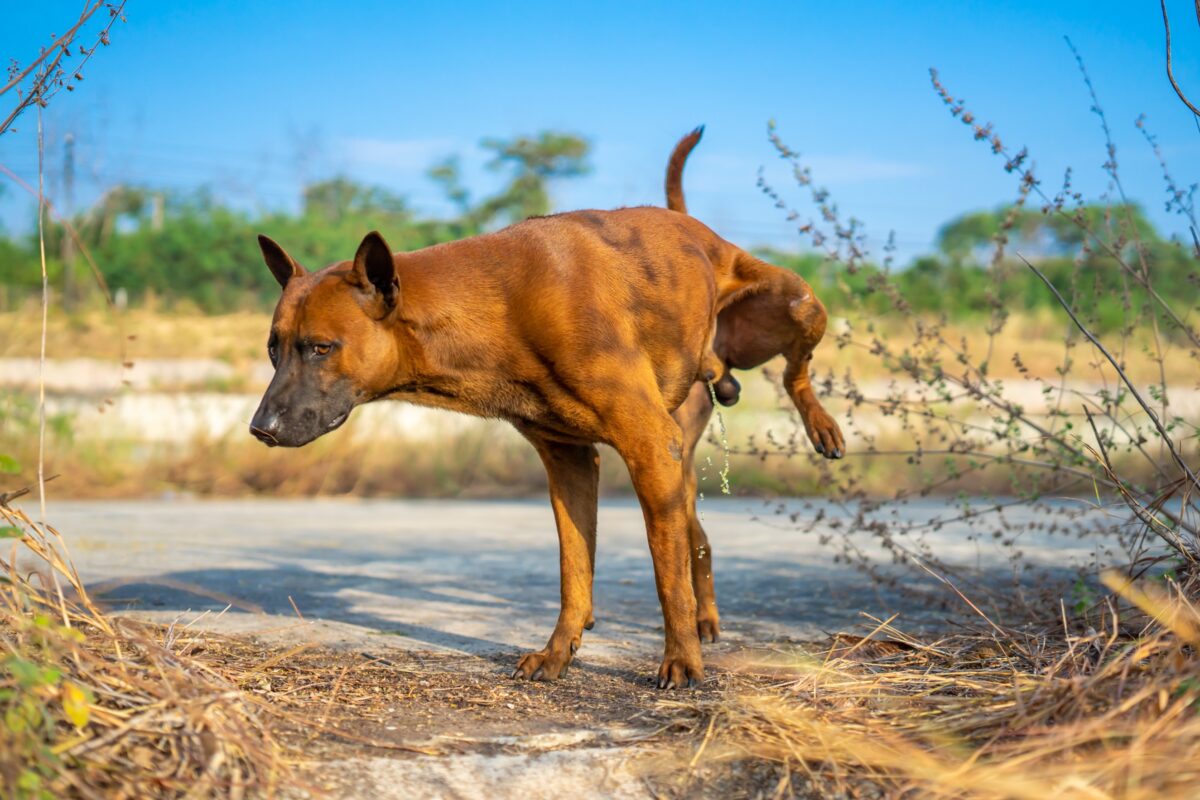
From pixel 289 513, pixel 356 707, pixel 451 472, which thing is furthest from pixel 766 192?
pixel 451 472

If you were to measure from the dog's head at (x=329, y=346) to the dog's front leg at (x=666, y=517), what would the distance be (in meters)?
0.93

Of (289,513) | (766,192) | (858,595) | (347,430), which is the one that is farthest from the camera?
(347,430)

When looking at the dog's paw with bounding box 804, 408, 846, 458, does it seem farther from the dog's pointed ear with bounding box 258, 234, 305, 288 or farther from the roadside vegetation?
the dog's pointed ear with bounding box 258, 234, 305, 288

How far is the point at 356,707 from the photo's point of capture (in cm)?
356

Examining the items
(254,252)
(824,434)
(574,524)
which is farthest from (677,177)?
(254,252)

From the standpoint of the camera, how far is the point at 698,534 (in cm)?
523

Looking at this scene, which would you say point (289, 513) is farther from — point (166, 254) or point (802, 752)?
point (166, 254)

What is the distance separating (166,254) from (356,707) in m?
29.5

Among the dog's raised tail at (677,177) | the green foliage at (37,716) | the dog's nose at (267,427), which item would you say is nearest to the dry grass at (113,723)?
the green foliage at (37,716)

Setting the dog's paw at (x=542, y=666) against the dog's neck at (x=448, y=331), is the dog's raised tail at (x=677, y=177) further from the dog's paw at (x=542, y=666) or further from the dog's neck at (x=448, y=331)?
the dog's paw at (x=542, y=666)

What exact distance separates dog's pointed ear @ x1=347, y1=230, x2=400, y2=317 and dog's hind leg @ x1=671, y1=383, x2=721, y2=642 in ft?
5.12

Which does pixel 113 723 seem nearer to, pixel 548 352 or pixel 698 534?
pixel 548 352

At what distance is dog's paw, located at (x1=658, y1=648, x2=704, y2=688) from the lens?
156 inches

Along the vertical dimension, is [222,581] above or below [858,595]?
below
